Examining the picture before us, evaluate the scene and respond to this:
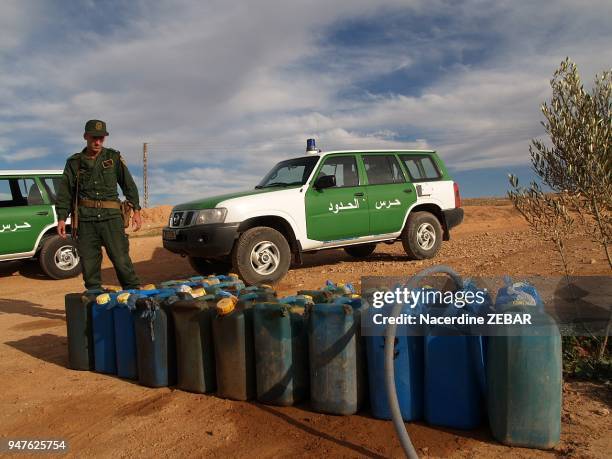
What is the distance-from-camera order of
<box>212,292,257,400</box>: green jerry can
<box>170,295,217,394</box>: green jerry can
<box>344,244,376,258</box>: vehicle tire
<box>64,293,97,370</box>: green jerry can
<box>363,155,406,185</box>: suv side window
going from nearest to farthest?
<box>212,292,257,400</box>: green jerry can < <box>170,295,217,394</box>: green jerry can < <box>64,293,97,370</box>: green jerry can < <box>363,155,406,185</box>: suv side window < <box>344,244,376,258</box>: vehicle tire

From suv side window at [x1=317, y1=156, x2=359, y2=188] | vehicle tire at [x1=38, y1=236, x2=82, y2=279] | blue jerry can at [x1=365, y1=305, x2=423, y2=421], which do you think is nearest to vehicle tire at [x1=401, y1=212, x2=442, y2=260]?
suv side window at [x1=317, y1=156, x2=359, y2=188]

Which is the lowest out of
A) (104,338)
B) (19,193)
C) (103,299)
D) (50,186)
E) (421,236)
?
(104,338)

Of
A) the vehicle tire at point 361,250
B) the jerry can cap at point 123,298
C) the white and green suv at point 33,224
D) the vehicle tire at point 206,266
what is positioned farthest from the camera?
the vehicle tire at point 361,250

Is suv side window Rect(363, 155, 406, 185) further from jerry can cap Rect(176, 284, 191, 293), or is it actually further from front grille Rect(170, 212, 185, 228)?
jerry can cap Rect(176, 284, 191, 293)

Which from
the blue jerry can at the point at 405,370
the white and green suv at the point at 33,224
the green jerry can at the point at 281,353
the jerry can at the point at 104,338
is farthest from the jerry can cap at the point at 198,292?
the white and green suv at the point at 33,224

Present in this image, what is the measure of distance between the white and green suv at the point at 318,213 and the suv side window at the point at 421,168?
17mm

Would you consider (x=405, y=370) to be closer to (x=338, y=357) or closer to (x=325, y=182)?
(x=338, y=357)

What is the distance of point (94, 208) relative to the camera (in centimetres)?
493

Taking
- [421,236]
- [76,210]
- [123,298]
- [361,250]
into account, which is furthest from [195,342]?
[361,250]

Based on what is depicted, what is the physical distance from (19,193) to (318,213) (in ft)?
18.6

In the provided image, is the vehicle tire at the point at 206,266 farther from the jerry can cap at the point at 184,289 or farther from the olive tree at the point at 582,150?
the olive tree at the point at 582,150

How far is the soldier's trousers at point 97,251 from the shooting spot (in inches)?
194

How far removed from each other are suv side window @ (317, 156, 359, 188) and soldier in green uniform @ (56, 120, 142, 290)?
3317mm

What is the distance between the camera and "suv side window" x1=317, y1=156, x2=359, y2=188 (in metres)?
7.55
